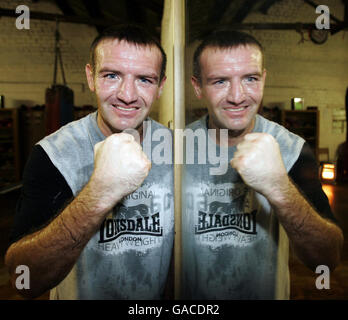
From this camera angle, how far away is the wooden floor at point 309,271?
0.84 meters

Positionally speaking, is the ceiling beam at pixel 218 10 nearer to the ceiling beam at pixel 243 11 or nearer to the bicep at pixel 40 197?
the ceiling beam at pixel 243 11

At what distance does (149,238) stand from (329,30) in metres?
1.02

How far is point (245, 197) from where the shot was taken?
851mm

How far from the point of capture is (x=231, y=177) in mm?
857

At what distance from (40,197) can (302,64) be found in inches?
40.9

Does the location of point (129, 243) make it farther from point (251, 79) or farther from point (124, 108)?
point (251, 79)

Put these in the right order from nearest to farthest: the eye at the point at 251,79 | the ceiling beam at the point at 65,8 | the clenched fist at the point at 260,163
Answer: the clenched fist at the point at 260,163, the eye at the point at 251,79, the ceiling beam at the point at 65,8

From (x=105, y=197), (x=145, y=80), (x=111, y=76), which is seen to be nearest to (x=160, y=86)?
(x=145, y=80)

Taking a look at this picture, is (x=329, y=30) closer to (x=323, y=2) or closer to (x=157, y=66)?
(x=323, y=2)

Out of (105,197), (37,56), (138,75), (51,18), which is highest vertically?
(51,18)

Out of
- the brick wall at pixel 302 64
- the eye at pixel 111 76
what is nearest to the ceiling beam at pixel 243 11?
the brick wall at pixel 302 64

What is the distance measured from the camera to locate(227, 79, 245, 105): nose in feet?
2.50

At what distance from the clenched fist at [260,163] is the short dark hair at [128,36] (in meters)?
0.40

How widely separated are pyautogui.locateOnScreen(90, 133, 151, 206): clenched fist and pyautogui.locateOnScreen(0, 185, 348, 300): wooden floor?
1.33 feet
